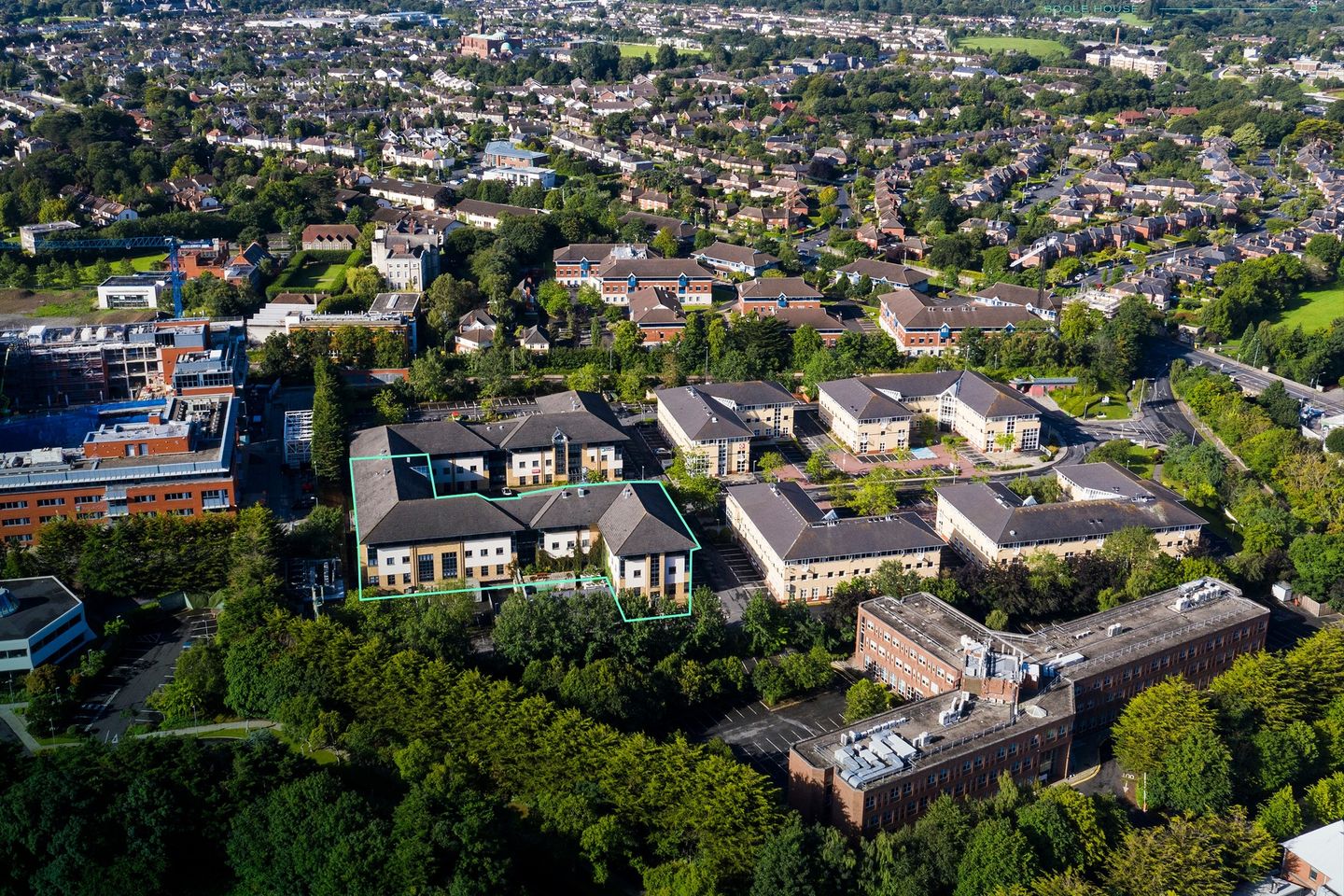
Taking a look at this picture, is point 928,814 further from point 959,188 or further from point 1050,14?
point 1050,14

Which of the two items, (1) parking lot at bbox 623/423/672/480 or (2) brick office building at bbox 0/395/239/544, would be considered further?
(1) parking lot at bbox 623/423/672/480

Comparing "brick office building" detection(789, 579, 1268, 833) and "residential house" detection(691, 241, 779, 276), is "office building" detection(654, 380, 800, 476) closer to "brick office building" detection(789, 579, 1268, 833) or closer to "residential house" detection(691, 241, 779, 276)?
"brick office building" detection(789, 579, 1268, 833)

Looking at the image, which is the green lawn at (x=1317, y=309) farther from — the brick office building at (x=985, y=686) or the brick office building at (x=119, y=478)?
the brick office building at (x=119, y=478)

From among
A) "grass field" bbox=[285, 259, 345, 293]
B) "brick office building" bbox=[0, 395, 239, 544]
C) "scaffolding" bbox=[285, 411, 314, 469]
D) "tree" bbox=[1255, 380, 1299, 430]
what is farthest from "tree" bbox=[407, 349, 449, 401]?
"tree" bbox=[1255, 380, 1299, 430]

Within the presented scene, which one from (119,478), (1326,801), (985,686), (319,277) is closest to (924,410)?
(985,686)

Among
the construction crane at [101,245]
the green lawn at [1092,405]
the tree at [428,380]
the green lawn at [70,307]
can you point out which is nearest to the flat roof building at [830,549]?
the green lawn at [1092,405]
